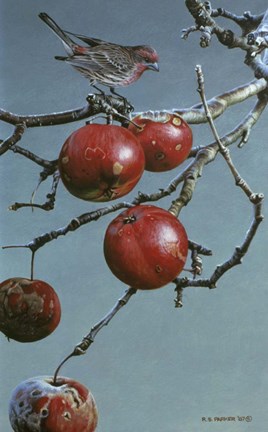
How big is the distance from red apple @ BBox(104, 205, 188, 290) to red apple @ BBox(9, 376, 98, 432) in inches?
9.6

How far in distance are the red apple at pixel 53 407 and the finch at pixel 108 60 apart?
580 mm

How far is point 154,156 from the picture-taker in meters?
1.48

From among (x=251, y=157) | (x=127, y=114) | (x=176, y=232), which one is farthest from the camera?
(x=251, y=157)

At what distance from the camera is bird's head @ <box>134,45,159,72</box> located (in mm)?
1697

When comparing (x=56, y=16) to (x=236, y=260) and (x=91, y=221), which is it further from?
(x=236, y=260)

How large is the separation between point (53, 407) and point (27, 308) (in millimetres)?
183

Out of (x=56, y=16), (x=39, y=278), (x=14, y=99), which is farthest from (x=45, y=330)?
(x=56, y=16)

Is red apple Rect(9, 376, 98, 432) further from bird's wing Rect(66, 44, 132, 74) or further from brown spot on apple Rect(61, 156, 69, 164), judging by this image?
bird's wing Rect(66, 44, 132, 74)

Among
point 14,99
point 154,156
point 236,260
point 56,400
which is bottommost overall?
point 56,400

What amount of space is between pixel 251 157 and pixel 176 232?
0.34 m

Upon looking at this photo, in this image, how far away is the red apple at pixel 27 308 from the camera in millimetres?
1542

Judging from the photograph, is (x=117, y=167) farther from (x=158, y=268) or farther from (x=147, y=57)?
(x=147, y=57)

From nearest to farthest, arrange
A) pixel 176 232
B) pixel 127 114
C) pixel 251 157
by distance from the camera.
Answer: pixel 176 232 → pixel 127 114 → pixel 251 157

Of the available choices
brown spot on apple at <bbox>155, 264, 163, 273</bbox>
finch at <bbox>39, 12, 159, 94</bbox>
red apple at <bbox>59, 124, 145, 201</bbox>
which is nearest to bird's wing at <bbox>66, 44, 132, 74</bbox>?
finch at <bbox>39, 12, 159, 94</bbox>
